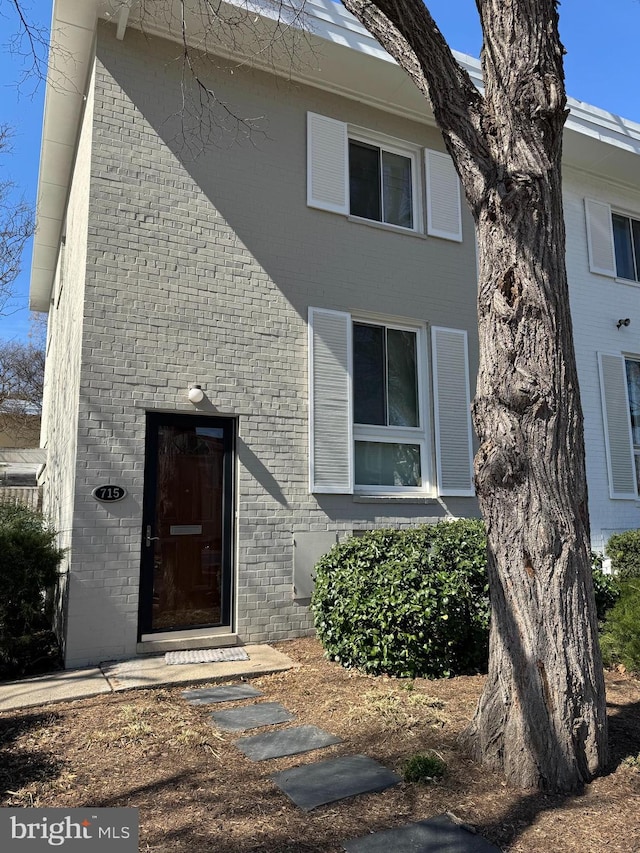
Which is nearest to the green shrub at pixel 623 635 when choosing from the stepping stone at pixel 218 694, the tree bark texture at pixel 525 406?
the tree bark texture at pixel 525 406

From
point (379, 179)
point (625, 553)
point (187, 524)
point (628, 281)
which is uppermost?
point (379, 179)

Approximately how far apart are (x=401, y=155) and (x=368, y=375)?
3.13 meters

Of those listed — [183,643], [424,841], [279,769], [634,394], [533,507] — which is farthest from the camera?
[634,394]

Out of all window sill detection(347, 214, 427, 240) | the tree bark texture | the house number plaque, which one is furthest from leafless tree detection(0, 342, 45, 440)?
the tree bark texture

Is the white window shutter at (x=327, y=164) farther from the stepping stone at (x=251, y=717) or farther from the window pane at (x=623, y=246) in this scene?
the stepping stone at (x=251, y=717)

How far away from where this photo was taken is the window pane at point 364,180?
8047 millimetres

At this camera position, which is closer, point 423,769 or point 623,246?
point 423,769

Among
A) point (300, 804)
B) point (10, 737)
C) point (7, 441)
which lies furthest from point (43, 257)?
point (7, 441)

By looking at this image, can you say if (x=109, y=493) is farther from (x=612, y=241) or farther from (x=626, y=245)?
(x=626, y=245)

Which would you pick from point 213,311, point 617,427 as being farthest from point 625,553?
point 213,311

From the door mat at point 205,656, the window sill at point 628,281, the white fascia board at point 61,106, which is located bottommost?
the door mat at point 205,656

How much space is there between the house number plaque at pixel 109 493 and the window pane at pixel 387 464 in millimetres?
2728

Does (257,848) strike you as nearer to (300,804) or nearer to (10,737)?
(300,804)

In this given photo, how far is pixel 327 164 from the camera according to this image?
7742 millimetres
